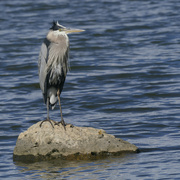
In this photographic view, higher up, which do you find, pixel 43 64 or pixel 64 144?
pixel 43 64

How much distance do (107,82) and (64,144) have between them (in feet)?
21.9

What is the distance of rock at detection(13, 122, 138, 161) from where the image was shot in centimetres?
863

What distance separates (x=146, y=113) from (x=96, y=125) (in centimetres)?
132

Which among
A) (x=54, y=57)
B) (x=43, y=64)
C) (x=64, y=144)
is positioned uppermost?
(x=54, y=57)

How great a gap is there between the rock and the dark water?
0.59ft

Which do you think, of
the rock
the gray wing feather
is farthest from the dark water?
the gray wing feather

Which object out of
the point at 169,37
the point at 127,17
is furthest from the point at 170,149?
the point at 127,17

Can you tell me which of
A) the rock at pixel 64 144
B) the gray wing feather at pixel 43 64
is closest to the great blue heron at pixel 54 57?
the gray wing feather at pixel 43 64

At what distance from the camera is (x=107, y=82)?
49.7 feet

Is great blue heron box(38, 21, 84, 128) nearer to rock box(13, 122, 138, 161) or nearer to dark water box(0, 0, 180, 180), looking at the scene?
rock box(13, 122, 138, 161)

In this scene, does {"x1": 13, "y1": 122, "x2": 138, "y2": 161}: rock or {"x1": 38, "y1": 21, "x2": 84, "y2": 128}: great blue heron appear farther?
{"x1": 38, "y1": 21, "x2": 84, "y2": 128}: great blue heron

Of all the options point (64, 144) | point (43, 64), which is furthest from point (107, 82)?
point (64, 144)

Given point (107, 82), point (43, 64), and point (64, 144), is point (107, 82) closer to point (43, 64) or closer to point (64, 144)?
point (43, 64)

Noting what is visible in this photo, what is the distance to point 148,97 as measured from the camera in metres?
13.4
